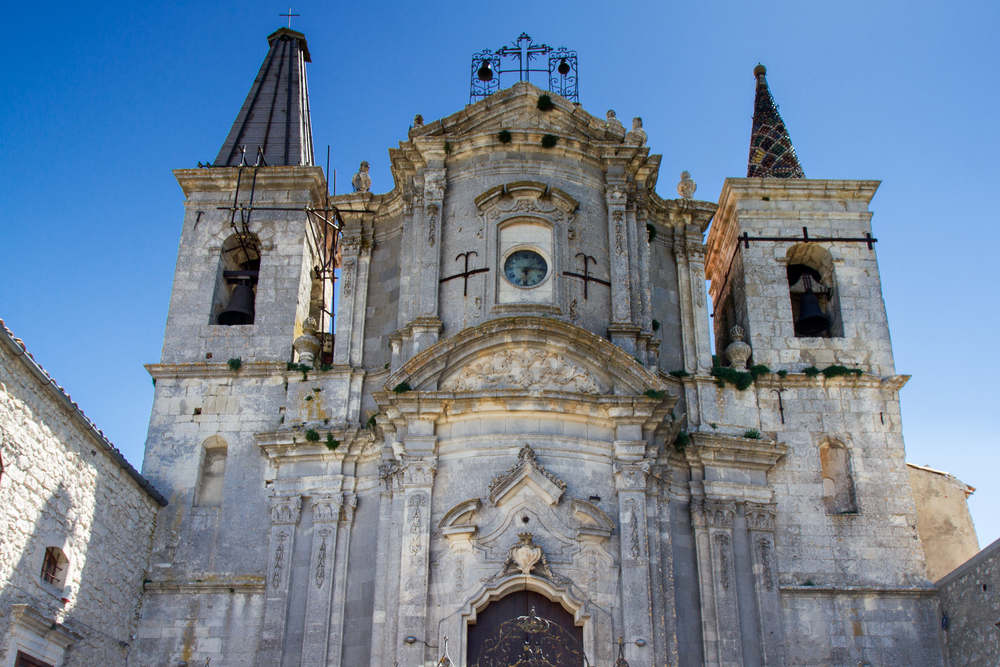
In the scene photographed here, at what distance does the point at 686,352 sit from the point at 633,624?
578cm

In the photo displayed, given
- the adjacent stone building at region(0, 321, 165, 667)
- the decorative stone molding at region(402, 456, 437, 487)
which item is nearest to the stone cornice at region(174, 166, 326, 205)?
the adjacent stone building at region(0, 321, 165, 667)

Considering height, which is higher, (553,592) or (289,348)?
(289,348)

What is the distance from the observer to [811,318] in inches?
800

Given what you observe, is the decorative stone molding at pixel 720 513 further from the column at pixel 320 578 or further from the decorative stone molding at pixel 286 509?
the decorative stone molding at pixel 286 509

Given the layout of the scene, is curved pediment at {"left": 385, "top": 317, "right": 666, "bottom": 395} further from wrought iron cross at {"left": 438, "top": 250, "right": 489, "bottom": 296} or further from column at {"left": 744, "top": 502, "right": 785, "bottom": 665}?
column at {"left": 744, "top": 502, "right": 785, "bottom": 665}

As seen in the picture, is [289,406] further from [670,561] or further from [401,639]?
[670,561]

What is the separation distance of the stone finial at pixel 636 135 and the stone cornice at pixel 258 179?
5.85 m

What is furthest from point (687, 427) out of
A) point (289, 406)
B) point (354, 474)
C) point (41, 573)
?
point (41, 573)

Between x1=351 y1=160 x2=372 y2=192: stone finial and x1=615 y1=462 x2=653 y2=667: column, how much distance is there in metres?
7.77

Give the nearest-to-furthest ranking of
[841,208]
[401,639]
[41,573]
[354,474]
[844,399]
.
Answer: [41,573] → [401,639] → [354,474] → [844,399] → [841,208]

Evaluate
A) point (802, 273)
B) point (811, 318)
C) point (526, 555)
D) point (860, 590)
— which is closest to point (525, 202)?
point (811, 318)

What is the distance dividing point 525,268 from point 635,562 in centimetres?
549

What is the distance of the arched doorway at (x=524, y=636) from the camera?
14969 millimetres

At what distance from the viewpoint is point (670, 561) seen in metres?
16.1
